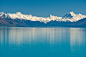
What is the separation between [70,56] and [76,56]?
1.32 m

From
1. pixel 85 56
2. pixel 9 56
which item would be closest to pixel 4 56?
pixel 9 56

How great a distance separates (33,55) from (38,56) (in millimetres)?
1348

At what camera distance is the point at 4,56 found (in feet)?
68.5

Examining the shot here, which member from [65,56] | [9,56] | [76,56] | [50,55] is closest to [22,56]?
[9,56]

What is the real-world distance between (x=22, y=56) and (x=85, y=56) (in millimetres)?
14506

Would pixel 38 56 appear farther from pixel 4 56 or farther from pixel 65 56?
pixel 4 56

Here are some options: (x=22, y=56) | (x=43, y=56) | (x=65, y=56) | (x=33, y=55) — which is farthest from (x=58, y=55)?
(x=22, y=56)

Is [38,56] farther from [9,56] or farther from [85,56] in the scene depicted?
[85,56]

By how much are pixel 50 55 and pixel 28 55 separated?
5184 millimetres

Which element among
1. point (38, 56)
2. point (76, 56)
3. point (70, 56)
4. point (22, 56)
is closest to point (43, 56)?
point (38, 56)

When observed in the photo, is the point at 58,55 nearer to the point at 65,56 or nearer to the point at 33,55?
the point at 65,56

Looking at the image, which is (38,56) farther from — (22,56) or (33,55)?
(22,56)

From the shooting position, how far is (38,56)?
20.8 meters

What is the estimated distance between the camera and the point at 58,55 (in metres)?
21.3
